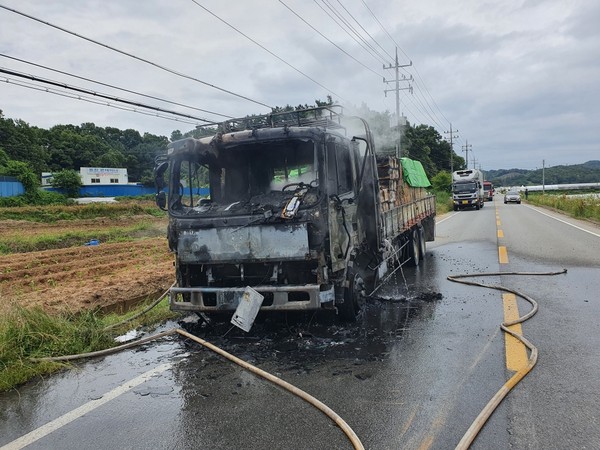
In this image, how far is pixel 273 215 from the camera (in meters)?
5.14

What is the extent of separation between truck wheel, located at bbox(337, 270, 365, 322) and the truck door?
354 millimetres

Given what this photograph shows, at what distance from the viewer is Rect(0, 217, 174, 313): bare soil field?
28.2 ft

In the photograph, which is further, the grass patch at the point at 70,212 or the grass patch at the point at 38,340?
the grass patch at the point at 70,212

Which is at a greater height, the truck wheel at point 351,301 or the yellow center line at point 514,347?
the truck wheel at point 351,301

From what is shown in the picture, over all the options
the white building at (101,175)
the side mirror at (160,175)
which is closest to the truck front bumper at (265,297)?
the side mirror at (160,175)

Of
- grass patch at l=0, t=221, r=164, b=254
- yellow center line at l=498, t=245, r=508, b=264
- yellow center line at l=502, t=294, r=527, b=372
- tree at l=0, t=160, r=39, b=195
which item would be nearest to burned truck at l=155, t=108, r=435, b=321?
yellow center line at l=502, t=294, r=527, b=372

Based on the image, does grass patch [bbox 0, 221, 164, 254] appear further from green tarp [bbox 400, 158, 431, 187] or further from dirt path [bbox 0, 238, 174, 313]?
green tarp [bbox 400, 158, 431, 187]

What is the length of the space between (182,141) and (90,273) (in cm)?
853

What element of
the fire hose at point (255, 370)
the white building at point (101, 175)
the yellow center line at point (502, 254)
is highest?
the white building at point (101, 175)

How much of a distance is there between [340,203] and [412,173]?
16.5 feet

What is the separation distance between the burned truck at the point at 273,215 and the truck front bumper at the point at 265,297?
1 centimetres

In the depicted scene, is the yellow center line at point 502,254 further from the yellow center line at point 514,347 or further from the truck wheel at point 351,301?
the truck wheel at point 351,301

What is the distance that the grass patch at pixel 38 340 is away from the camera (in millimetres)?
4648

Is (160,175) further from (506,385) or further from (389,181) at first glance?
(506,385)
